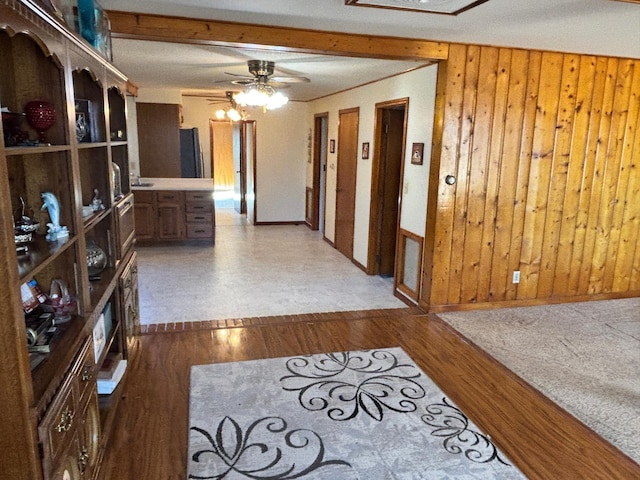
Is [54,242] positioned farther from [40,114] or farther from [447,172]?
[447,172]

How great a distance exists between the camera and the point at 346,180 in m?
6.25

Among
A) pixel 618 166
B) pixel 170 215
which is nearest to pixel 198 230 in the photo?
pixel 170 215

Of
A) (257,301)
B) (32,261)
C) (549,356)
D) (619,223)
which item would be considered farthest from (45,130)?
(619,223)

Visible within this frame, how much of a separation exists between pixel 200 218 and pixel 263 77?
2627 mm

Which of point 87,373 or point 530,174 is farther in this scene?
point 530,174

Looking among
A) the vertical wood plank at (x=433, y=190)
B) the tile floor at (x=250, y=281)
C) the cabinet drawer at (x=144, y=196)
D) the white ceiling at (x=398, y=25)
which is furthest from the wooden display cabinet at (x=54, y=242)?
the cabinet drawer at (x=144, y=196)

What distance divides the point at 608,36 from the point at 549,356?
2.35 m

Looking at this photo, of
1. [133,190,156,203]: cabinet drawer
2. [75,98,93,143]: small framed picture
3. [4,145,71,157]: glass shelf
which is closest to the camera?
[4,145,71,157]: glass shelf

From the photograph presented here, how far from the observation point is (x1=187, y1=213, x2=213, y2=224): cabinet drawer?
6.56m

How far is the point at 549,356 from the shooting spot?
3393 mm

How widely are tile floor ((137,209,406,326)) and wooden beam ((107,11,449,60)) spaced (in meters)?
2.21

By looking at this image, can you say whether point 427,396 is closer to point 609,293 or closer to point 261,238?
point 609,293

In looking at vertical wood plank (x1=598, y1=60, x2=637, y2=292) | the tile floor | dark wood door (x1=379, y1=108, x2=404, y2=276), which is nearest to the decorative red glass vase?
the tile floor

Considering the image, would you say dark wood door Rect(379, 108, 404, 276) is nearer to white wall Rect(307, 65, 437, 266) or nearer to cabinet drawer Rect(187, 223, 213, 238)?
white wall Rect(307, 65, 437, 266)
